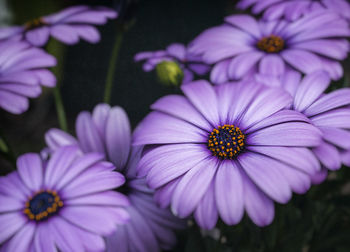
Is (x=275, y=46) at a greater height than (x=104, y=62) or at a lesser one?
greater

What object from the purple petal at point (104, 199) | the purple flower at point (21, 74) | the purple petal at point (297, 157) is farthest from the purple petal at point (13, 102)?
the purple petal at point (297, 157)

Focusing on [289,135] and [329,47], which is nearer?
[289,135]

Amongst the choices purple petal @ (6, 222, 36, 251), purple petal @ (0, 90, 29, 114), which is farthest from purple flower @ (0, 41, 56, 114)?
purple petal @ (6, 222, 36, 251)

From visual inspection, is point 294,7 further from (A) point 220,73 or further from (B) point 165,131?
(B) point 165,131

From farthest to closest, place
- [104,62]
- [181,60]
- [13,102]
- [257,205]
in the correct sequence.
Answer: [104,62], [181,60], [13,102], [257,205]

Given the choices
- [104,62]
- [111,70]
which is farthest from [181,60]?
[104,62]

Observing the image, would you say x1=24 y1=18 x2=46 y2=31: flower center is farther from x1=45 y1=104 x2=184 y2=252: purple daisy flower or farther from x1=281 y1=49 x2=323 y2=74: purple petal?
x1=281 y1=49 x2=323 y2=74: purple petal
